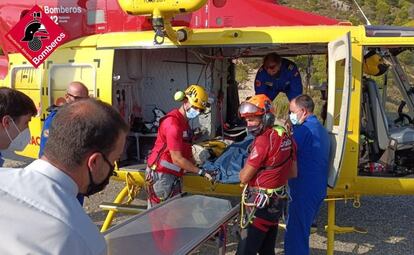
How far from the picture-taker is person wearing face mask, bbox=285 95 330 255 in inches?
170

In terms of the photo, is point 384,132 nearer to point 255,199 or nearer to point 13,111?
point 255,199

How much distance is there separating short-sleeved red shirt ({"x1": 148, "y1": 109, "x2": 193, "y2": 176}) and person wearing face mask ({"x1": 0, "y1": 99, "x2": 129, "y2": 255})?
276 centimetres

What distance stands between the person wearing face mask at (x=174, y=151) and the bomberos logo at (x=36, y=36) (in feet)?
7.01

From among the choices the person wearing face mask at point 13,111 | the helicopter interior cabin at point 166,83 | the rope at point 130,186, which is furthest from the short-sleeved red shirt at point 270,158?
the helicopter interior cabin at point 166,83

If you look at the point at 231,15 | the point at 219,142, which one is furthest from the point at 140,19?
the point at 219,142

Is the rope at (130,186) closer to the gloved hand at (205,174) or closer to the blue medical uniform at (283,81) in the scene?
the gloved hand at (205,174)

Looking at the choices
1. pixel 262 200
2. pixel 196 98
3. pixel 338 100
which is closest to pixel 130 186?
pixel 196 98

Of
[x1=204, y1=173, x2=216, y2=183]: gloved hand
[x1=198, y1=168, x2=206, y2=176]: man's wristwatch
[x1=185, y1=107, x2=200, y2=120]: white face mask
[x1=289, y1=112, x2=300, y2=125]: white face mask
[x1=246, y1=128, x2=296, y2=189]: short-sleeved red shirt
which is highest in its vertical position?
[x1=185, y1=107, x2=200, y2=120]: white face mask

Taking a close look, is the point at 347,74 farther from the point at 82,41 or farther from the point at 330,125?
the point at 82,41

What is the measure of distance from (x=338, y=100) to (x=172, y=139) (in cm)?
180

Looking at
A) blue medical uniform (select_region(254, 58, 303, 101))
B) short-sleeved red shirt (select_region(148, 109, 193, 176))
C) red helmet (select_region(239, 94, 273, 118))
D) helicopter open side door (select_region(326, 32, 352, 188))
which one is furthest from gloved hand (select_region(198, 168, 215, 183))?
blue medical uniform (select_region(254, 58, 303, 101))

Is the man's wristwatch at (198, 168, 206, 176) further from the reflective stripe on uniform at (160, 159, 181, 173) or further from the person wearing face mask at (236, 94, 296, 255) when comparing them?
the person wearing face mask at (236, 94, 296, 255)

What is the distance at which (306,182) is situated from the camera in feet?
14.3

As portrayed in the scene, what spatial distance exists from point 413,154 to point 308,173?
1627 mm
